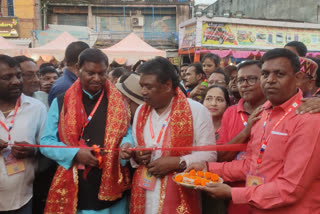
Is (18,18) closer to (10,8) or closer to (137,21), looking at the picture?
(10,8)

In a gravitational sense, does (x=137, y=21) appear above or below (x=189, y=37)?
above

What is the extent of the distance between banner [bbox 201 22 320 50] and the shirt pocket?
51.4 feet

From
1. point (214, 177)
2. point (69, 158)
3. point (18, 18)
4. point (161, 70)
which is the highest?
point (18, 18)

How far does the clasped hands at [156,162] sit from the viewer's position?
7.99 feet

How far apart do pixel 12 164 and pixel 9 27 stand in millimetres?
21697

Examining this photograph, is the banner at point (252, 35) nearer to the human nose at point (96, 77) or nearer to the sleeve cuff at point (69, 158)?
the human nose at point (96, 77)

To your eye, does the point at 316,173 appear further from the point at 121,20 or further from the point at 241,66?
the point at 121,20

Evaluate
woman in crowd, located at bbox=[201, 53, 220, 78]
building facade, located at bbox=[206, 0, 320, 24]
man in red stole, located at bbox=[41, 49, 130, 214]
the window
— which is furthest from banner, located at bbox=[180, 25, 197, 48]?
man in red stole, located at bbox=[41, 49, 130, 214]

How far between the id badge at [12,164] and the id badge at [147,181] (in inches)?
43.8

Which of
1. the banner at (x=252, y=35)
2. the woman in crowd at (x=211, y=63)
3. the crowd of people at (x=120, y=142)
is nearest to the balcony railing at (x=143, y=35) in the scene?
the banner at (x=252, y=35)

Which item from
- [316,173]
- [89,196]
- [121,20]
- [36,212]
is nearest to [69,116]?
[89,196]

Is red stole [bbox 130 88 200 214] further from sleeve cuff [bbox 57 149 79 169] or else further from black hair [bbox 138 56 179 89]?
Answer: sleeve cuff [bbox 57 149 79 169]

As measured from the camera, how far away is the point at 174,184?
248cm

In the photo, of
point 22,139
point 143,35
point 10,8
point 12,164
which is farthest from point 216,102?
point 10,8
